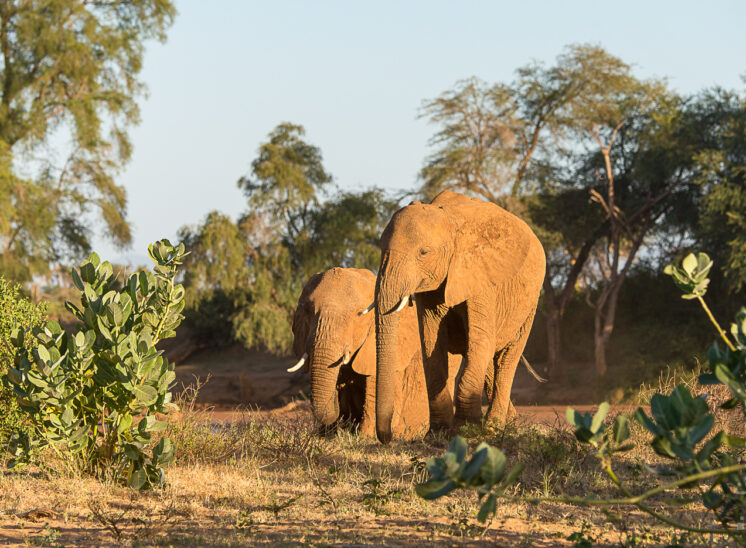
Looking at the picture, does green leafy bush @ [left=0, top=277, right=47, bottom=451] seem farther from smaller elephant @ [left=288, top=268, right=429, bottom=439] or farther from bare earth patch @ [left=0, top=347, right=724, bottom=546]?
smaller elephant @ [left=288, top=268, right=429, bottom=439]

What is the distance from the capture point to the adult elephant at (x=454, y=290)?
6977 millimetres

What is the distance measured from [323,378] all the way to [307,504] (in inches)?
119

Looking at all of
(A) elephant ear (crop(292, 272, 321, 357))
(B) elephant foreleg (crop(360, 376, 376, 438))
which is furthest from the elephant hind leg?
(A) elephant ear (crop(292, 272, 321, 357))

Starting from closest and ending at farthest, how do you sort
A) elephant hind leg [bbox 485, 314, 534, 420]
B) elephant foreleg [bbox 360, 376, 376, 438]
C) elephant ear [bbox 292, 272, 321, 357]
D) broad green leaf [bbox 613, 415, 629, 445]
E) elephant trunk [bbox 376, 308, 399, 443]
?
broad green leaf [bbox 613, 415, 629, 445] < elephant trunk [bbox 376, 308, 399, 443] < elephant hind leg [bbox 485, 314, 534, 420] < elephant foreleg [bbox 360, 376, 376, 438] < elephant ear [bbox 292, 272, 321, 357]

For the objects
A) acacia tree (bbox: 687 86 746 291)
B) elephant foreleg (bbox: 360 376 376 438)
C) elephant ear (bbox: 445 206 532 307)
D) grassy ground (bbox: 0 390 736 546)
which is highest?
acacia tree (bbox: 687 86 746 291)

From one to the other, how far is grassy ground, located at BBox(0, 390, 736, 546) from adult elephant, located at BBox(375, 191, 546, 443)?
702mm

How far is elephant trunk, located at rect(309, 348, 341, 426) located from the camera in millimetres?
8234

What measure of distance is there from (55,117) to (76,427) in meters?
19.2

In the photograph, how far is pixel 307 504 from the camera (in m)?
5.25

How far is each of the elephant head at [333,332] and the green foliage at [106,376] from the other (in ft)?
8.14

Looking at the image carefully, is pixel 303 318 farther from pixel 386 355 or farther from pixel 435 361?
pixel 386 355

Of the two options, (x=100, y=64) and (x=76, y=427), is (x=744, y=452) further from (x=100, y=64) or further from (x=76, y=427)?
(x=100, y=64)

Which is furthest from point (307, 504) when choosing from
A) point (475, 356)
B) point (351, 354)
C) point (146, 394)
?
point (351, 354)

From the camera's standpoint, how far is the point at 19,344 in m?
5.80
